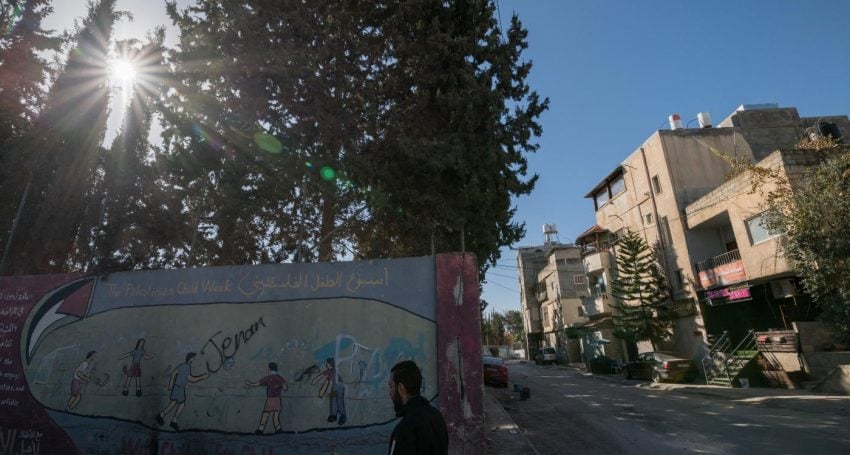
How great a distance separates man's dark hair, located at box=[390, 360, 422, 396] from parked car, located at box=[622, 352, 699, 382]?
1996cm

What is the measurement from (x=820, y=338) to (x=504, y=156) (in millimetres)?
14820

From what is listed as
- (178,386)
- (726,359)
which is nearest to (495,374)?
(726,359)

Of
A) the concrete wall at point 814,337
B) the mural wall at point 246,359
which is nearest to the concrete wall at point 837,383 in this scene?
the concrete wall at point 814,337

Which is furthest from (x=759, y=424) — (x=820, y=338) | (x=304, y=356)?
(x=304, y=356)

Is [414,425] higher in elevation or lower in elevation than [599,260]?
lower

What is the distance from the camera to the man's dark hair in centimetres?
290

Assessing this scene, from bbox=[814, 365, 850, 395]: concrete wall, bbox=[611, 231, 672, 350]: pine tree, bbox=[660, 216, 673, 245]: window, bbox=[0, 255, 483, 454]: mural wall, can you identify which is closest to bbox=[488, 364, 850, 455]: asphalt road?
bbox=[814, 365, 850, 395]: concrete wall

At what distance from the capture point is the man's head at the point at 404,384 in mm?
2906

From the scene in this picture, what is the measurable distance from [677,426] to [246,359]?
9.50 meters

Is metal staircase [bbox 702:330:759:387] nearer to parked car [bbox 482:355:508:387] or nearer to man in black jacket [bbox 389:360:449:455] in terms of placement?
parked car [bbox 482:355:508:387]

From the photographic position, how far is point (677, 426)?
9.24 meters

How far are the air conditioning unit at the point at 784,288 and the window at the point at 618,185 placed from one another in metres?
12.4

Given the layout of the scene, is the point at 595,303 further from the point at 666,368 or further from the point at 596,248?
the point at 666,368

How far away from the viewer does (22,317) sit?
26.8 feet
